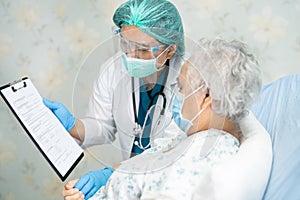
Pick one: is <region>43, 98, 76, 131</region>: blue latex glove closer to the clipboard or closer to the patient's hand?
the clipboard

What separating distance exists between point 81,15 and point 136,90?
0.83m

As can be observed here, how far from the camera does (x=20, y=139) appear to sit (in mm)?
1935

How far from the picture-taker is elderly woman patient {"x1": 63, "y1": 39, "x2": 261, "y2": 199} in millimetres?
851

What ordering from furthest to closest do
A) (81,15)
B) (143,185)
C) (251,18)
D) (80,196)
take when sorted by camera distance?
(81,15) → (251,18) → (80,196) → (143,185)

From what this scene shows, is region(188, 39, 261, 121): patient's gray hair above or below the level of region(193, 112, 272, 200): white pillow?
above

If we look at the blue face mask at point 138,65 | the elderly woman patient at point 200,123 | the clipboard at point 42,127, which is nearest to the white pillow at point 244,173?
the elderly woman patient at point 200,123

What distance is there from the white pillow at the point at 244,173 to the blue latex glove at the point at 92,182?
1.26ft

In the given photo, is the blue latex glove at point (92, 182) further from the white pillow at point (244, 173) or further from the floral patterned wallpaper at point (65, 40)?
the floral patterned wallpaper at point (65, 40)

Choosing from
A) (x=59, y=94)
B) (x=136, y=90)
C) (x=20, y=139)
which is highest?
(x=136, y=90)

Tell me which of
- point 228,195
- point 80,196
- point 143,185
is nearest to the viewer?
point 228,195

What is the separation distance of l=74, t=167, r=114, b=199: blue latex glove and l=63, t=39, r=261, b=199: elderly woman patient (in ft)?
0.48

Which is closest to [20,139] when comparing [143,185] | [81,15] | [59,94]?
[59,94]

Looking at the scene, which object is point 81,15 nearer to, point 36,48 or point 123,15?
point 36,48

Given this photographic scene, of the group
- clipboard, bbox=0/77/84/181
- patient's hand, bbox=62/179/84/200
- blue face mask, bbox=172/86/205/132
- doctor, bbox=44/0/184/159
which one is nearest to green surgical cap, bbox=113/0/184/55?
doctor, bbox=44/0/184/159
